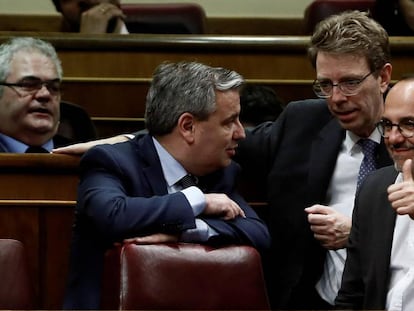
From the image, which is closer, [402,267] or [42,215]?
[402,267]

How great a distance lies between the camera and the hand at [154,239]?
1309 millimetres

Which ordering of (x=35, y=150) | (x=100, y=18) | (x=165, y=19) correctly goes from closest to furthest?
(x=35, y=150) < (x=100, y=18) < (x=165, y=19)

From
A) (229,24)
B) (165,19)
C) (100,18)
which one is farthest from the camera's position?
(229,24)

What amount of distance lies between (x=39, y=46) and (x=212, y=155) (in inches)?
20.4

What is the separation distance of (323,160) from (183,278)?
1.08ft

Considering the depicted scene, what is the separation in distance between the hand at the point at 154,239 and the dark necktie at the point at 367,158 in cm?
29

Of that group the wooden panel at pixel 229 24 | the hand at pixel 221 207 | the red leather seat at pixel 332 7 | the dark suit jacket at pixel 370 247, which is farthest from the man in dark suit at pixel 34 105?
the wooden panel at pixel 229 24

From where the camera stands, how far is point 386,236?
131 centimetres

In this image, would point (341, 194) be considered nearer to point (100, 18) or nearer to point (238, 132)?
point (238, 132)

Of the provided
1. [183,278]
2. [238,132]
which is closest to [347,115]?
[238,132]

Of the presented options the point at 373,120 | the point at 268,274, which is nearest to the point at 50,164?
the point at 268,274

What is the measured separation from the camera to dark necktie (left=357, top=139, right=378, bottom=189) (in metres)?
1.48

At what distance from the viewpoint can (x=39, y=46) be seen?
182 centimetres

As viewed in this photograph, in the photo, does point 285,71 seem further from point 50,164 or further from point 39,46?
point 50,164
